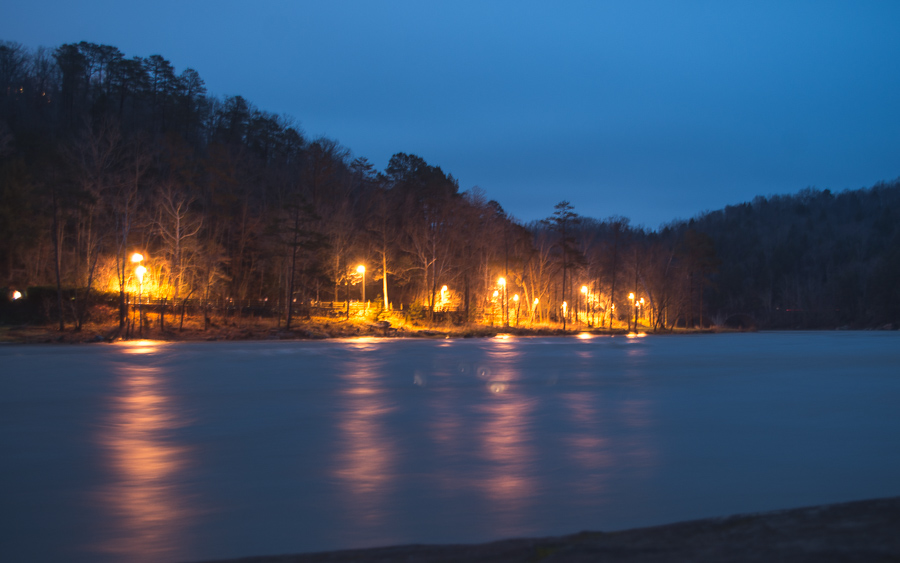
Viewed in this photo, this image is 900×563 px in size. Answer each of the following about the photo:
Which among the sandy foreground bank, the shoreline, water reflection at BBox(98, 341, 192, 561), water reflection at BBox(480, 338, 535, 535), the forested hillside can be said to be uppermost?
the forested hillside

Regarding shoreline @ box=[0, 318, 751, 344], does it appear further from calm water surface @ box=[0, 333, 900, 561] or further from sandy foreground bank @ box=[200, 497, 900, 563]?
sandy foreground bank @ box=[200, 497, 900, 563]

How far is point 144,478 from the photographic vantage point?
270 inches

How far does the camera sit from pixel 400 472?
714 centimetres

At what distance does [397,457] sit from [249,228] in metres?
42.7

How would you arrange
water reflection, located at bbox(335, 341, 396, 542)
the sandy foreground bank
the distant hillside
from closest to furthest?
the sandy foreground bank < water reflection, located at bbox(335, 341, 396, 542) < the distant hillside

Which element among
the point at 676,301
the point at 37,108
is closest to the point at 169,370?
the point at 676,301

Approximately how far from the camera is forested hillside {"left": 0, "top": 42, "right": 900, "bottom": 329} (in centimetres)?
3872

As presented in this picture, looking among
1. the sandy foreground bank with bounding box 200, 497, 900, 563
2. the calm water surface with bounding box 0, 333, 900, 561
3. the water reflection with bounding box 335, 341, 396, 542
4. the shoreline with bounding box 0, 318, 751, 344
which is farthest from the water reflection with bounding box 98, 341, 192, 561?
the shoreline with bounding box 0, 318, 751, 344

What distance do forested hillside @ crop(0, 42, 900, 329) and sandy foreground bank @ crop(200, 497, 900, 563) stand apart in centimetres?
3165

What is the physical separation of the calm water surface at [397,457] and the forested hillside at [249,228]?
24141mm

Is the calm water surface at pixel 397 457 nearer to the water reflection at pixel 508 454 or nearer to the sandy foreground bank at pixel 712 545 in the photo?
the water reflection at pixel 508 454

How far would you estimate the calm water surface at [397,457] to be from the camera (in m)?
5.28

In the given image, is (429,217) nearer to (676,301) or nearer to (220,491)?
(676,301)

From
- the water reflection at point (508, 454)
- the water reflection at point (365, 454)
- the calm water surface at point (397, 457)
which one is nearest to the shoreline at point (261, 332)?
the calm water surface at point (397, 457)
